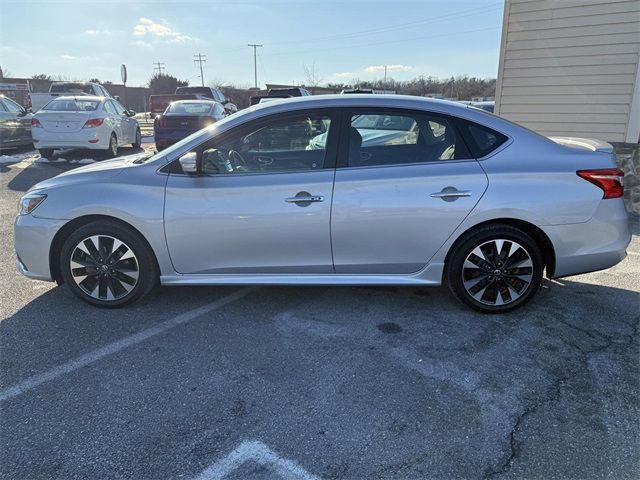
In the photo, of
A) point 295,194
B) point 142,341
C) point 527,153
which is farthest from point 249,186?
point 527,153

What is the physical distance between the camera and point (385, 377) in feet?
9.50

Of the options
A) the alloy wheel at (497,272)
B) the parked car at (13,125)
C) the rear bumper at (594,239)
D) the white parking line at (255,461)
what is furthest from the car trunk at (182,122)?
the white parking line at (255,461)

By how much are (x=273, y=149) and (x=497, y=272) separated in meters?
1.95

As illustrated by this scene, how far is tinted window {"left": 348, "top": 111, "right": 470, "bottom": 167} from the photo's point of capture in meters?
3.56

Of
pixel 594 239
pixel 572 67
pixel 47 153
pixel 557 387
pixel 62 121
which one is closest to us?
pixel 557 387

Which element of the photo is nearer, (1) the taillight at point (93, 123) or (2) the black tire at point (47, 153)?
(1) the taillight at point (93, 123)

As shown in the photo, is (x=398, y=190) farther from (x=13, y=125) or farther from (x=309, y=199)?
(x=13, y=125)

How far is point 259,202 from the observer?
3492 millimetres

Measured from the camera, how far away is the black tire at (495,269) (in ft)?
11.7

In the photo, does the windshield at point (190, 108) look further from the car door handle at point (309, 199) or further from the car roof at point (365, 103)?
the car door handle at point (309, 199)

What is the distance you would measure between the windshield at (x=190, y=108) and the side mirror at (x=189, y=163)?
29.4ft

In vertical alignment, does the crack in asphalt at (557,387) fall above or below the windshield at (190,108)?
below

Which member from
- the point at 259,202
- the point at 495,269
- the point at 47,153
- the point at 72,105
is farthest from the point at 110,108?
the point at 495,269

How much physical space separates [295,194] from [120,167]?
1.43m
